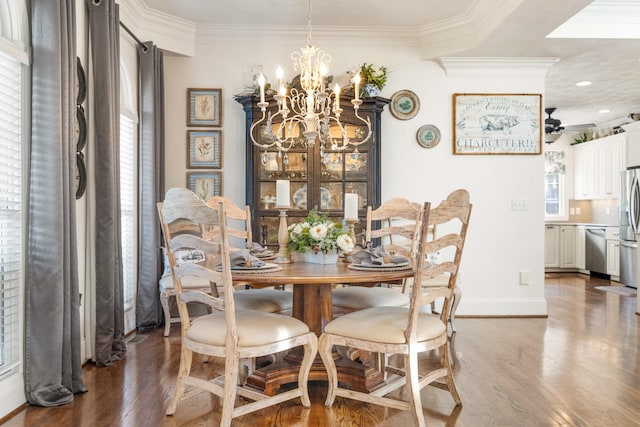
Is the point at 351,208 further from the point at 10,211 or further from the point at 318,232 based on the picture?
the point at 10,211

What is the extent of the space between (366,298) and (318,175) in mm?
1744

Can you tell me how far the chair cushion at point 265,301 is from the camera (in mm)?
2791

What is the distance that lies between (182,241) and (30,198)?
0.87 m

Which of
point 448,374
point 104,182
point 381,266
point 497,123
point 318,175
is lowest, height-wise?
point 448,374

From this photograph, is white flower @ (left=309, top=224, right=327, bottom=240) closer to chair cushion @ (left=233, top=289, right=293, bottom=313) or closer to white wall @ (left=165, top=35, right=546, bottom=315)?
chair cushion @ (left=233, top=289, right=293, bottom=313)

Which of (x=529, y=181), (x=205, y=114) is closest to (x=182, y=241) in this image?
(x=205, y=114)

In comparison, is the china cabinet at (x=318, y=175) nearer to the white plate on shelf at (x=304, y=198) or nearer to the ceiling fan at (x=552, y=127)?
the white plate on shelf at (x=304, y=198)

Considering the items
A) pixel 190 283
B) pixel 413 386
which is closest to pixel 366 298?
pixel 413 386

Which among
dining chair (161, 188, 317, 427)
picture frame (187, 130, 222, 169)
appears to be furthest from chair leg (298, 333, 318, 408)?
picture frame (187, 130, 222, 169)

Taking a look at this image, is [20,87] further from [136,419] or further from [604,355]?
[604,355]

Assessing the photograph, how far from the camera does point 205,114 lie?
4.73m

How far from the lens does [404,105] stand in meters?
4.78

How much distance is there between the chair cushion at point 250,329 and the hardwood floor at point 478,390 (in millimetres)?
413

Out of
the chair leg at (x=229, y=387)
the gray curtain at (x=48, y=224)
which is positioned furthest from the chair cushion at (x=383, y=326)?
the gray curtain at (x=48, y=224)
